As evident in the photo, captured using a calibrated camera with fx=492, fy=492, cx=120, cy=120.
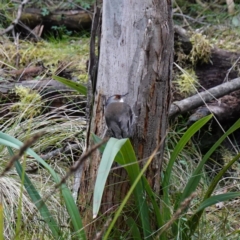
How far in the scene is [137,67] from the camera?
5.54 ft

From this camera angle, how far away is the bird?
5.35 ft

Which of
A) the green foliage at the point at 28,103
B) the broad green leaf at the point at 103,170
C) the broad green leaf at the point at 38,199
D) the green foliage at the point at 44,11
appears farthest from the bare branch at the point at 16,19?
the broad green leaf at the point at 103,170

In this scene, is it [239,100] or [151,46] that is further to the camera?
[239,100]

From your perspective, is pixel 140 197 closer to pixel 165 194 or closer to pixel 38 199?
pixel 165 194

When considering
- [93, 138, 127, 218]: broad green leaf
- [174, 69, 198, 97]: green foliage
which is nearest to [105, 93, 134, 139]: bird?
[93, 138, 127, 218]: broad green leaf

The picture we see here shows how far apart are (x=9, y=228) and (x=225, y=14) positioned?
3398 mm

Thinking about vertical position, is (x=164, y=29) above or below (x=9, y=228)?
above

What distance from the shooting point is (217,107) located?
118 inches

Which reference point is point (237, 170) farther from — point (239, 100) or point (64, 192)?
point (64, 192)

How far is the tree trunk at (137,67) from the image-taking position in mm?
1671

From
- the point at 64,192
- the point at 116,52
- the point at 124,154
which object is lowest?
the point at 64,192

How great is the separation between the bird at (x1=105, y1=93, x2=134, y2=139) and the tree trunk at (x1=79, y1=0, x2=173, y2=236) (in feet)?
0.10

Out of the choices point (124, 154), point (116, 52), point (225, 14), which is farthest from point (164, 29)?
point (225, 14)

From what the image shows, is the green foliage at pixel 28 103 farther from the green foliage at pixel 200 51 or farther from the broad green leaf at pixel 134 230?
the broad green leaf at pixel 134 230
